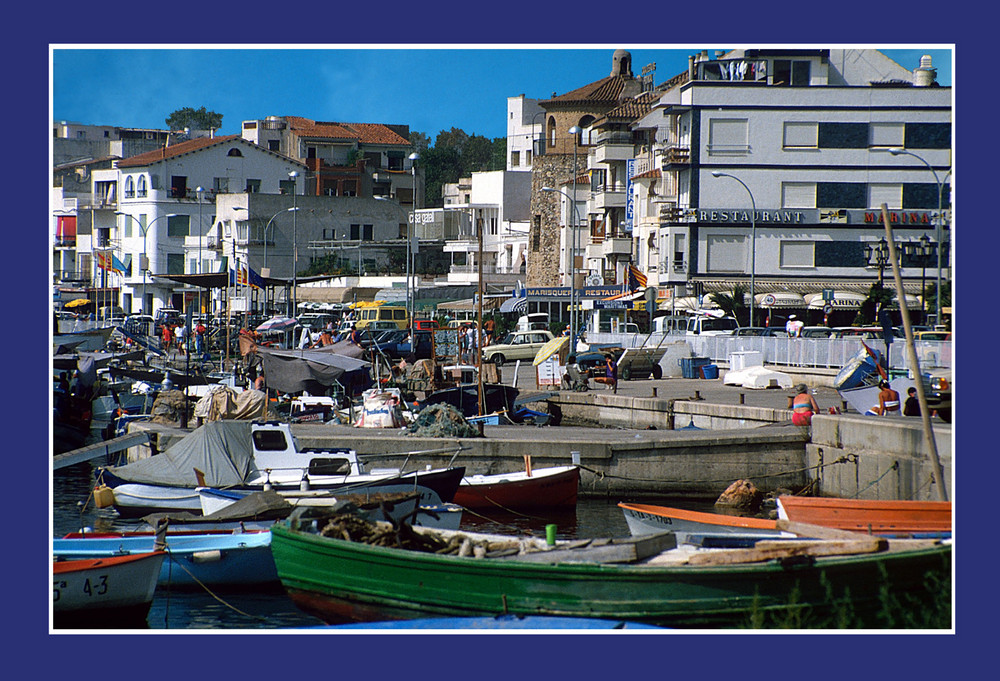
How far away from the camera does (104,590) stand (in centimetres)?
1326

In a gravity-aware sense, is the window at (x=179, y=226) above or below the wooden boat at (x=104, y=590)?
above

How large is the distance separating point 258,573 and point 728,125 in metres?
40.4

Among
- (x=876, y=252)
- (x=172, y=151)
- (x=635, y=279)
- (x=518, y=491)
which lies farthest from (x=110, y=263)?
(x=518, y=491)

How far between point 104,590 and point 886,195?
4022 cm

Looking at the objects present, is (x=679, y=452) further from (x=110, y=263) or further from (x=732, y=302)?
(x=110, y=263)

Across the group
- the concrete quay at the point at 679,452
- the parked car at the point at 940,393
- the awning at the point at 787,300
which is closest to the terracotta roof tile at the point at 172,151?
the awning at the point at 787,300

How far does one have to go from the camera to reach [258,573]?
15242 mm

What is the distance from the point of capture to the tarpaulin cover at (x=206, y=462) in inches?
742

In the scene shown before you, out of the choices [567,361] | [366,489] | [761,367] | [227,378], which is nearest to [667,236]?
[567,361]

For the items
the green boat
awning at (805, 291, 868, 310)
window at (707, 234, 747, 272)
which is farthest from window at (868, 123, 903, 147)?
the green boat

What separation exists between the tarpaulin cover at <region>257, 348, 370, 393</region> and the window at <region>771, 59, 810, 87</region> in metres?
26.2

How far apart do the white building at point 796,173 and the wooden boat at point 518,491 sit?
23.8 metres

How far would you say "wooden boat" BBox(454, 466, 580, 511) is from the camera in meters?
20.7

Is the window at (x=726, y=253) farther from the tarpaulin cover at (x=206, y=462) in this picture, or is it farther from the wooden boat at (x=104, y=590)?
the wooden boat at (x=104, y=590)
